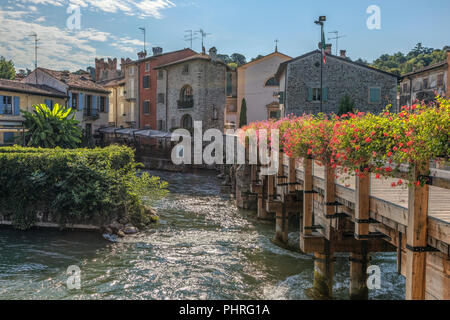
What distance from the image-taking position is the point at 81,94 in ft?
137

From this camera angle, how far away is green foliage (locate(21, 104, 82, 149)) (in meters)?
29.2

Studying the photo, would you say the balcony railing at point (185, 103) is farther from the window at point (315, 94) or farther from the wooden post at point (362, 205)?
the wooden post at point (362, 205)

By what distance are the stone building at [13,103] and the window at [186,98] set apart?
1371 centimetres

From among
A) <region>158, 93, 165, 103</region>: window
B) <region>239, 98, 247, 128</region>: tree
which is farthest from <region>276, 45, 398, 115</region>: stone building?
<region>158, 93, 165, 103</region>: window

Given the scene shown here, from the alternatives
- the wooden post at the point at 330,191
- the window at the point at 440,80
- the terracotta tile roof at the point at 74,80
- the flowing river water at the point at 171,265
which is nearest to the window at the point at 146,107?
the terracotta tile roof at the point at 74,80

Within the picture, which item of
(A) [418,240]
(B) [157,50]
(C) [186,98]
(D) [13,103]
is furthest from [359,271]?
(B) [157,50]

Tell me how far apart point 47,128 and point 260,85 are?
2382 cm

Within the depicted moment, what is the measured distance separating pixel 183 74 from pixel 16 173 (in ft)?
94.8

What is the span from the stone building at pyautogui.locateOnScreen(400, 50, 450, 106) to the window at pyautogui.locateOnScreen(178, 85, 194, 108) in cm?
2116

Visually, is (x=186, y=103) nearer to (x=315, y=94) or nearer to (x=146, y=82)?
(x=146, y=82)

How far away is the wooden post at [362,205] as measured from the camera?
6.14 m

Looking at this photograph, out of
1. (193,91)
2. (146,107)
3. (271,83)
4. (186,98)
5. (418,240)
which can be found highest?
(271,83)

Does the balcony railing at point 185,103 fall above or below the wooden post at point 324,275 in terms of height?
above
